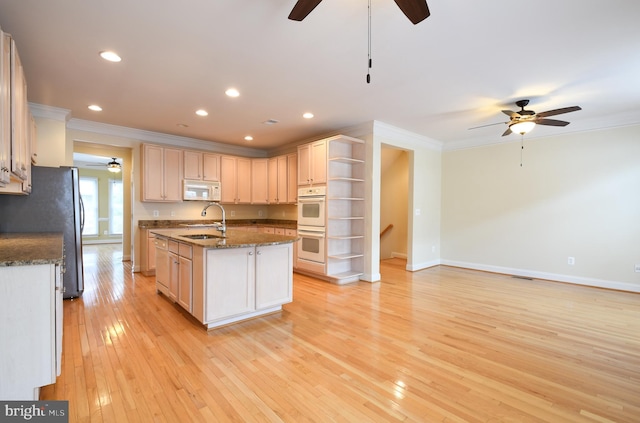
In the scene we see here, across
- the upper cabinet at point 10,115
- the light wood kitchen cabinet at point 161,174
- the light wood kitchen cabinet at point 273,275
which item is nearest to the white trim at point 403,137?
the light wood kitchen cabinet at point 273,275

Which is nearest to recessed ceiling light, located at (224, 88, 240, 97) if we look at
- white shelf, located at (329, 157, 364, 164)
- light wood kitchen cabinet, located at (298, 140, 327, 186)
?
light wood kitchen cabinet, located at (298, 140, 327, 186)

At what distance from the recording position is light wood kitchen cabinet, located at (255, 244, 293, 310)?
10.4ft

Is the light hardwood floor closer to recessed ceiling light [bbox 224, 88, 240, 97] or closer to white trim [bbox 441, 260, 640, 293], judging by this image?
white trim [bbox 441, 260, 640, 293]

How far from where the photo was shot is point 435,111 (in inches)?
166

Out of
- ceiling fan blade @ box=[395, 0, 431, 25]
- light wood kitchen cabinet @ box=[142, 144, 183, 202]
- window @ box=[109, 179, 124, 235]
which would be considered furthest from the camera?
window @ box=[109, 179, 124, 235]

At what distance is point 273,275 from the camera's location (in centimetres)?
327

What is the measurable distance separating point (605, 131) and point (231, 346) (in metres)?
6.24

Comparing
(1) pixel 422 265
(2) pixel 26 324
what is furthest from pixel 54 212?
(1) pixel 422 265

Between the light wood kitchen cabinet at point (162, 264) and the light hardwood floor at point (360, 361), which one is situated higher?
the light wood kitchen cabinet at point (162, 264)

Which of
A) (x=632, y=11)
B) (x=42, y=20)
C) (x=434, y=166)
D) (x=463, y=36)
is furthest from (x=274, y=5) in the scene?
(x=434, y=166)

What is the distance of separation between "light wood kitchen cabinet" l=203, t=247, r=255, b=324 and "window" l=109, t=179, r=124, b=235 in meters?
9.35

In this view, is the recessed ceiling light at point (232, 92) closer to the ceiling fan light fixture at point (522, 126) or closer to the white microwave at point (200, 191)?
the white microwave at point (200, 191)

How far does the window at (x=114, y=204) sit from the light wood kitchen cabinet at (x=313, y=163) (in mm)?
8199

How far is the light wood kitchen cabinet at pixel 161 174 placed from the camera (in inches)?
207
